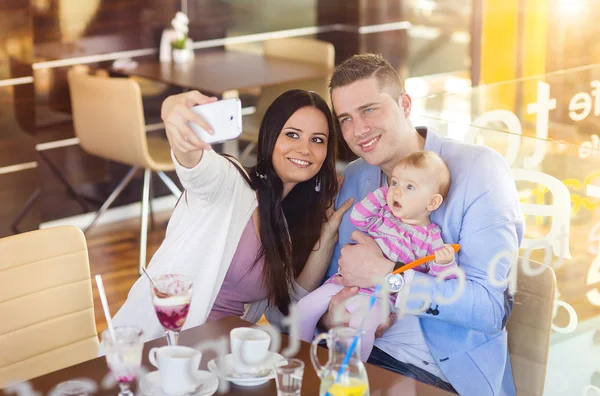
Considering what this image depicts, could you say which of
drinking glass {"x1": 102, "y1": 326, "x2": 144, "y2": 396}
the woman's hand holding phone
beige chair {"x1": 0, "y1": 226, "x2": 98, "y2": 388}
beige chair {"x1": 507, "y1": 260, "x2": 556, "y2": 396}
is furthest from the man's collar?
drinking glass {"x1": 102, "y1": 326, "x2": 144, "y2": 396}

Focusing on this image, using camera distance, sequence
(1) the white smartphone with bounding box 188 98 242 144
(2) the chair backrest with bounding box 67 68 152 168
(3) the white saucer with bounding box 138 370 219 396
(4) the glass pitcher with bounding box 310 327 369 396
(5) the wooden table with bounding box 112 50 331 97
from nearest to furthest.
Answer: (4) the glass pitcher with bounding box 310 327 369 396 → (3) the white saucer with bounding box 138 370 219 396 → (1) the white smartphone with bounding box 188 98 242 144 → (2) the chair backrest with bounding box 67 68 152 168 → (5) the wooden table with bounding box 112 50 331 97

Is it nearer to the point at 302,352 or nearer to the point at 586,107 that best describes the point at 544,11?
the point at 586,107

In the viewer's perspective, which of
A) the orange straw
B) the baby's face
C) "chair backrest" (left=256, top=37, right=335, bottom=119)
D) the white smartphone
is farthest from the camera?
"chair backrest" (left=256, top=37, right=335, bottom=119)

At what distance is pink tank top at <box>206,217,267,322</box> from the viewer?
2.26 m

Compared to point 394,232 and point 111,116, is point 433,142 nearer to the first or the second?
point 394,232

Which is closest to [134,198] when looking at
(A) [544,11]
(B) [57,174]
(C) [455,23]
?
(B) [57,174]

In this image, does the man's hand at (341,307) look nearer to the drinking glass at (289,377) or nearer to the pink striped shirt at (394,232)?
the pink striped shirt at (394,232)

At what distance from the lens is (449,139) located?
7.66 feet

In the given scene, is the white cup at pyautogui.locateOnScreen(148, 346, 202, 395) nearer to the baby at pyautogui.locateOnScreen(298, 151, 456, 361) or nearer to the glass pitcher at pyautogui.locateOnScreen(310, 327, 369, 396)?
the glass pitcher at pyautogui.locateOnScreen(310, 327, 369, 396)

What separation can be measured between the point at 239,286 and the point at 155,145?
2.37 meters

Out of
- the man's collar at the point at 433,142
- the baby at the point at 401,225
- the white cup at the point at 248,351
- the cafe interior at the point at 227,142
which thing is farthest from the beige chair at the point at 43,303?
the man's collar at the point at 433,142

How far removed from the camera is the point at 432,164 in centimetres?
215

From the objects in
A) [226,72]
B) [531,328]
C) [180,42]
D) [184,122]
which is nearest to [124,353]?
[184,122]

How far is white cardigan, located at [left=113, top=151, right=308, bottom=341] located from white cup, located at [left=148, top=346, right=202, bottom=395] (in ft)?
1.71
